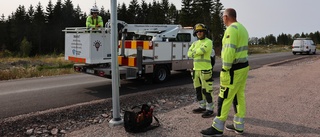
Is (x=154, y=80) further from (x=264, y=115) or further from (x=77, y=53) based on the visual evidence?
(x=264, y=115)

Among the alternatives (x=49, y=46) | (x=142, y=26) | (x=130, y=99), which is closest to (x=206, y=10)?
(x=49, y=46)

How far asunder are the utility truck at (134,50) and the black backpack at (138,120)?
4.23 metres

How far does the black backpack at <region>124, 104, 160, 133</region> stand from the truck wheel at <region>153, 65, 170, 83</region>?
5.61 metres

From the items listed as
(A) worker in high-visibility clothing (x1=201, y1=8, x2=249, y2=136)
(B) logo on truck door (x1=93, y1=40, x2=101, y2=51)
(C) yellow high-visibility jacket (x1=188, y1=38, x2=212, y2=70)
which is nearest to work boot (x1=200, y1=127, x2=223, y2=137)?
(A) worker in high-visibility clothing (x1=201, y1=8, x2=249, y2=136)

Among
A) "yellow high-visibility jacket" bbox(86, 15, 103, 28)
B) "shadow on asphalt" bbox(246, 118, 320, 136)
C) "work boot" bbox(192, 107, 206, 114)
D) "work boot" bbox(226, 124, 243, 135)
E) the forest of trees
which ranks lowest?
"shadow on asphalt" bbox(246, 118, 320, 136)

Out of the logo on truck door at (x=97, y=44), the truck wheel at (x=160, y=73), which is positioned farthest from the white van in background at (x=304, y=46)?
the logo on truck door at (x=97, y=44)

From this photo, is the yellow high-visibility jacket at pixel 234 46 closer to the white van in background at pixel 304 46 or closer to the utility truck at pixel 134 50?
the utility truck at pixel 134 50

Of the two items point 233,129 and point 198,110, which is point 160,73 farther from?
point 233,129

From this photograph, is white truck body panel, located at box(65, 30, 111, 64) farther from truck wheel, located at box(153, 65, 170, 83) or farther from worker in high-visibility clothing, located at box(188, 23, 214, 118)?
worker in high-visibility clothing, located at box(188, 23, 214, 118)

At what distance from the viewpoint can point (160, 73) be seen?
10.9 meters

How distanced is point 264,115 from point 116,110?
3042 millimetres

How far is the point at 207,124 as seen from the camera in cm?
506

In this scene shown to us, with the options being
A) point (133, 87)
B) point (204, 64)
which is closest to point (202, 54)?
point (204, 64)

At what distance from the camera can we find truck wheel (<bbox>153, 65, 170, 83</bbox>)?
1060 cm
